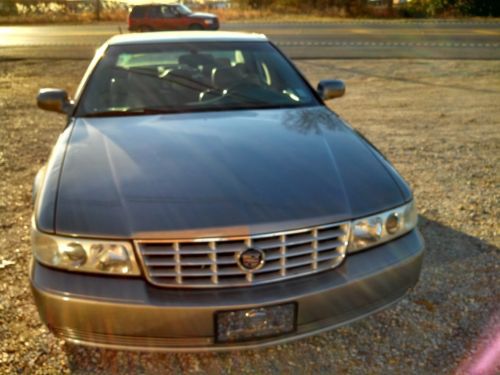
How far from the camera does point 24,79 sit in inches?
426

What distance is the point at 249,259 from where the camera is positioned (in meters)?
1.88

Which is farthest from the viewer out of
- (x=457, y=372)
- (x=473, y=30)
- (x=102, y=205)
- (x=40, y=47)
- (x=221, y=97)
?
(x=473, y=30)

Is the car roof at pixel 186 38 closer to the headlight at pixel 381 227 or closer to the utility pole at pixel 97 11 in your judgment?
the headlight at pixel 381 227

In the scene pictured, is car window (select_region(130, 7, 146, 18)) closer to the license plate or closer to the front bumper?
the front bumper

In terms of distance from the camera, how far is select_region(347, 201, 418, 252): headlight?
207cm

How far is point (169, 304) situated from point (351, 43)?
16.3 meters

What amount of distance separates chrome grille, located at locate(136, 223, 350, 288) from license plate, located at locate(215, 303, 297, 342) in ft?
0.38

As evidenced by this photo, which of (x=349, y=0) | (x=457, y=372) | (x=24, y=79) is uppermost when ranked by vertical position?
(x=349, y=0)

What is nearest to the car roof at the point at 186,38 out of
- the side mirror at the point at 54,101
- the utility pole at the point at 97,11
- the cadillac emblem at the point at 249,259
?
the side mirror at the point at 54,101

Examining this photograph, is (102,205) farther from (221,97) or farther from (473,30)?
(473,30)

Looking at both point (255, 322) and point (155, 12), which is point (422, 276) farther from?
point (155, 12)

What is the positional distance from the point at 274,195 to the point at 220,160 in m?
0.43

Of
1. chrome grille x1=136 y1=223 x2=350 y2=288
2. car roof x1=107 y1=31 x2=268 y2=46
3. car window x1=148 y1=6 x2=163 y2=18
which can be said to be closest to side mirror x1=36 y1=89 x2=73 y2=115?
car roof x1=107 y1=31 x2=268 y2=46

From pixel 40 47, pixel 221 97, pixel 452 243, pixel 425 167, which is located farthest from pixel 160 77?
pixel 40 47
